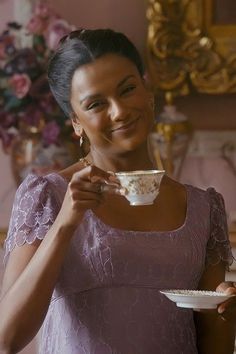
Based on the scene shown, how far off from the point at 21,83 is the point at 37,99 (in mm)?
75

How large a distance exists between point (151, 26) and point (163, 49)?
0.08m

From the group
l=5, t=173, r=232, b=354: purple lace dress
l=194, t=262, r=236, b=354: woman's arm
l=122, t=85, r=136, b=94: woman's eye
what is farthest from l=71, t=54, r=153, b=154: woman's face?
l=194, t=262, r=236, b=354: woman's arm

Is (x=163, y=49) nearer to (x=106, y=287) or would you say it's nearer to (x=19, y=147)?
A: (x=19, y=147)

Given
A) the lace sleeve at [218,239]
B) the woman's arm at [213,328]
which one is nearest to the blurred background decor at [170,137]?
the lace sleeve at [218,239]

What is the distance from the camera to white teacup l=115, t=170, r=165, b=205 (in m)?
1.55

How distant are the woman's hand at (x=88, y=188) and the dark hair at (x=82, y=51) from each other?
13.2 inches

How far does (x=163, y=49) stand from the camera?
2896 mm

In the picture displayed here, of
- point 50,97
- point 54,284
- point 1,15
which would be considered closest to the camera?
point 54,284

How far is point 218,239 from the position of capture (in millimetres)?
1948

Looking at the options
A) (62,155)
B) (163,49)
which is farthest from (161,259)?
(163,49)

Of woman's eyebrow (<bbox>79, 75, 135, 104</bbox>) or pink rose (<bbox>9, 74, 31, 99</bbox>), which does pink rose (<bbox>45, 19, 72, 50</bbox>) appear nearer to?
pink rose (<bbox>9, 74, 31, 99</bbox>)

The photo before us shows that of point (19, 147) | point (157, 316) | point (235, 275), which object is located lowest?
point (235, 275)

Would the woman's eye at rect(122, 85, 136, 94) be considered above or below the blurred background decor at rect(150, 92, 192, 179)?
above

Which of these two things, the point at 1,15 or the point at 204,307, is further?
the point at 1,15
